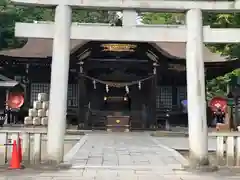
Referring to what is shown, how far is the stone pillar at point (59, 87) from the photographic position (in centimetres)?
972

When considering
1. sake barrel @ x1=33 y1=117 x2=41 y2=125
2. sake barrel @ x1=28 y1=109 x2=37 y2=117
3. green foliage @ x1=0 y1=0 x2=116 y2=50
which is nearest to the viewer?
sake barrel @ x1=33 y1=117 x2=41 y2=125

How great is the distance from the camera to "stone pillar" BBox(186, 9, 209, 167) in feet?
32.2

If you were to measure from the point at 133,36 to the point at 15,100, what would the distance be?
1462 centimetres

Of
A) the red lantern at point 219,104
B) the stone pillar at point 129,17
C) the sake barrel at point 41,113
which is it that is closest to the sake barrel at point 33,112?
the sake barrel at point 41,113

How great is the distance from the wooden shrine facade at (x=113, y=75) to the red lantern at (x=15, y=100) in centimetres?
177

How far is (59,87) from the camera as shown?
9820 mm

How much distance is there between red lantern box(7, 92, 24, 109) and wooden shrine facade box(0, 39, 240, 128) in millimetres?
1773

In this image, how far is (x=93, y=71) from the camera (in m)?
24.3

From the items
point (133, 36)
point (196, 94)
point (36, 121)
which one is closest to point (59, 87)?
point (133, 36)

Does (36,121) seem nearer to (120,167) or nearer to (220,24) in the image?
(120,167)

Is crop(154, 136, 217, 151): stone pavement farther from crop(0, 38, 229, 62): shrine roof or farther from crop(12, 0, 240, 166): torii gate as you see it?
crop(0, 38, 229, 62): shrine roof

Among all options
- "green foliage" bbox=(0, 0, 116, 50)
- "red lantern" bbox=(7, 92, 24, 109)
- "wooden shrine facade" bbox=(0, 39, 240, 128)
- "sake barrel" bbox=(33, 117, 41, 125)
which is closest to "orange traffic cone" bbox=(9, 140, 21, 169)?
"sake barrel" bbox=(33, 117, 41, 125)

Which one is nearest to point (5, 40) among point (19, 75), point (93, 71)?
point (19, 75)

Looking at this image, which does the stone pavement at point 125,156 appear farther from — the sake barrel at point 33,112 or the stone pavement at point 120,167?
the sake barrel at point 33,112
